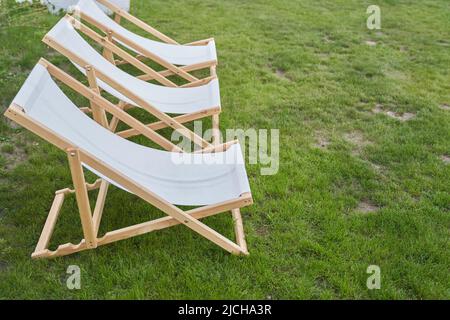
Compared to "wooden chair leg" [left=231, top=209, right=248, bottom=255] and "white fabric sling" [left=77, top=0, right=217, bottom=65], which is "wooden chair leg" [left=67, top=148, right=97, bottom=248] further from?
"white fabric sling" [left=77, top=0, right=217, bottom=65]

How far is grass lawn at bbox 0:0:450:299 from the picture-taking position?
265 centimetres

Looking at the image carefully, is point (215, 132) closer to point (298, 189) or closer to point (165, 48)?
point (298, 189)

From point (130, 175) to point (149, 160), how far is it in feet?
0.82

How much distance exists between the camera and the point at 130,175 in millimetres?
Answer: 2842

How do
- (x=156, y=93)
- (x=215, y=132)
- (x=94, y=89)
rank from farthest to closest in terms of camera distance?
1. (x=156, y=93)
2. (x=215, y=132)
3. (x=94, y=89)

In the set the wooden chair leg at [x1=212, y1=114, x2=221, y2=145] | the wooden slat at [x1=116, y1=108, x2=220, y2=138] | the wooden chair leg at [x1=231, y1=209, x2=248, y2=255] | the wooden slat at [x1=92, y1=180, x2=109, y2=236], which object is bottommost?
the wooden chair leg at [x1=231, y1=209, x2=248, y2=255]

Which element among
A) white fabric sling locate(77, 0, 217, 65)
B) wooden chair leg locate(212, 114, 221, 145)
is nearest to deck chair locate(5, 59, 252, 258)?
wooden chair leg locate(212, 114, 221, 145)

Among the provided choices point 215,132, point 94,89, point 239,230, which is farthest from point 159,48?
point 239,230

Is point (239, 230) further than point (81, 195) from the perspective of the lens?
Yes

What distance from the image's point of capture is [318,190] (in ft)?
11.3

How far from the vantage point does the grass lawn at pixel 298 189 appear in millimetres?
2652

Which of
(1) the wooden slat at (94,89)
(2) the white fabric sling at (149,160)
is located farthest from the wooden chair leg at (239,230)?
(1) the wooden slat at (94,89)

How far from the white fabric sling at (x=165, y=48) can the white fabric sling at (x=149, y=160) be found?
189cm
